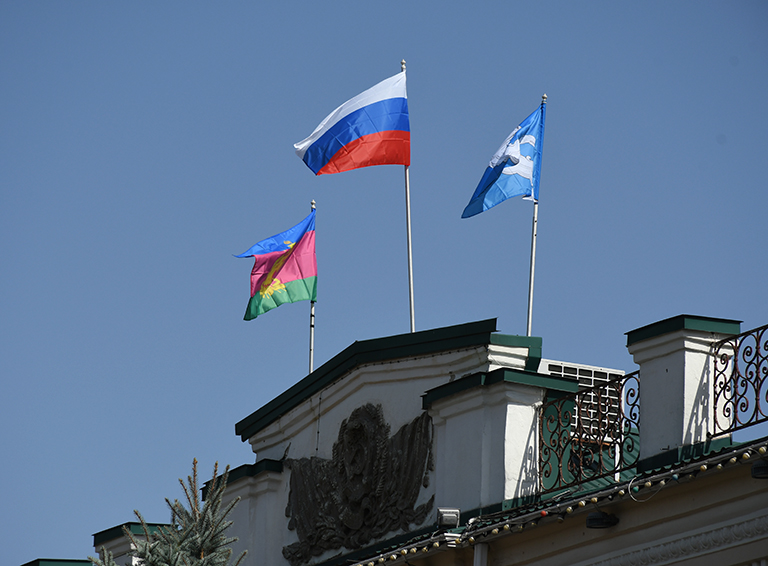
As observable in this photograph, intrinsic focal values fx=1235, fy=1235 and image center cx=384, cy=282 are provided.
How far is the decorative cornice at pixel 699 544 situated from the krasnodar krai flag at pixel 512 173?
6764 millimetres

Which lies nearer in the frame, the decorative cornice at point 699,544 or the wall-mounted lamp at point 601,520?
the decorative cornice at point 699,544

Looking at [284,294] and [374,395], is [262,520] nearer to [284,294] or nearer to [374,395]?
[374,395]

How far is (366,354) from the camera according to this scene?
603 inches

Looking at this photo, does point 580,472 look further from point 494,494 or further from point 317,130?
point 317,130

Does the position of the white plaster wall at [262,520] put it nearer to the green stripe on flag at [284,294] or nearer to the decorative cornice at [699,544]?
the green stripe on flag at [284,294]

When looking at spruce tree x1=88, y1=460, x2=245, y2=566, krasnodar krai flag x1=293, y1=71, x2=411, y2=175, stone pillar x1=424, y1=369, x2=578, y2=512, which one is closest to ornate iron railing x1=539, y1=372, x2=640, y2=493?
stone pillar x1=424, y1=369, x2=578, y2=512

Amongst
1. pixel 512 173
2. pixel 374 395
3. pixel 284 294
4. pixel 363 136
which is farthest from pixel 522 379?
pixel 284 294

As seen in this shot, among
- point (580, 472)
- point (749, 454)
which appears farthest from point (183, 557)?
point (749, 454)

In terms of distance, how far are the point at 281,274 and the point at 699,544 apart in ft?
36.7

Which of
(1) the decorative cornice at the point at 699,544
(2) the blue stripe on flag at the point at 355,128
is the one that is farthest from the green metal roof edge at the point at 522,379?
(2) the blue stripe on flag at the point at 355,128

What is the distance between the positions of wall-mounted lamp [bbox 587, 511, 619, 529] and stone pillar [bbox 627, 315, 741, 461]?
0.66 metres

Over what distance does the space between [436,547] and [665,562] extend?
9.42ft

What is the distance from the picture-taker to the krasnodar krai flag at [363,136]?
17656mm

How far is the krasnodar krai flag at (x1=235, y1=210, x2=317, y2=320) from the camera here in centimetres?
2041
